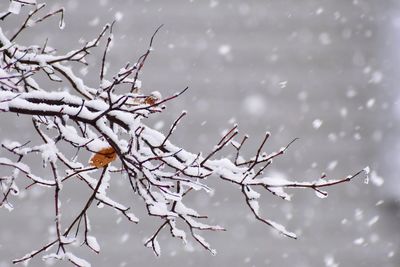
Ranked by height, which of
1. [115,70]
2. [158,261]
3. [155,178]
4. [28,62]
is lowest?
[155,178]

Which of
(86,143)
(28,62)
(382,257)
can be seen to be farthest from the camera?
(382,257)

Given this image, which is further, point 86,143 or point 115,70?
point 115,70

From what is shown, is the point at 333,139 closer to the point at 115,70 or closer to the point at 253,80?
the point at 253,80

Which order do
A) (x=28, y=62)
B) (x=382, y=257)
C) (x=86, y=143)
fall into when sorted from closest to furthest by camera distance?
1. (x=86, y=143)
2. (x=28, y=62)
3. (x=382, y=257)

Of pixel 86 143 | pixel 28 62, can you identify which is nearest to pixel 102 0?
pixel 28 62

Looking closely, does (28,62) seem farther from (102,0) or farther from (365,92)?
(365,92)

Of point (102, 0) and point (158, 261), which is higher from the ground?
point (102, 0)
